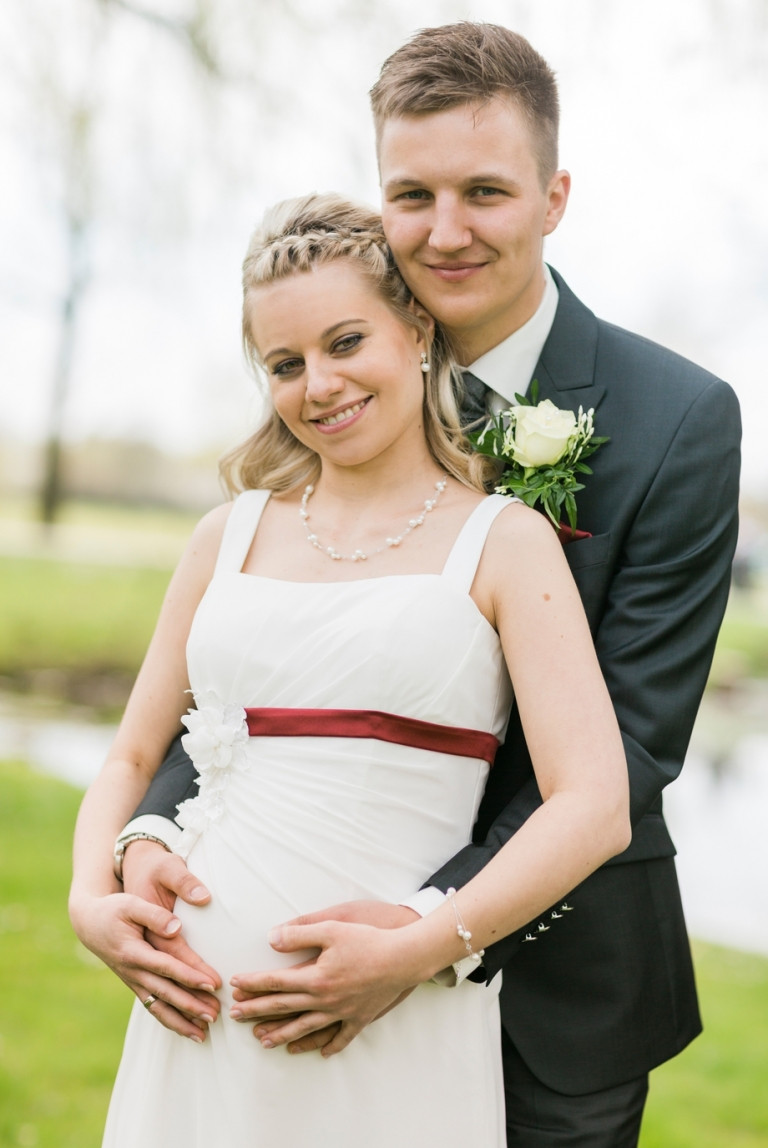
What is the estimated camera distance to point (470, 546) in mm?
2148

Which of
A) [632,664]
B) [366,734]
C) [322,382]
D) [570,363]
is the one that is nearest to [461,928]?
[366,734]

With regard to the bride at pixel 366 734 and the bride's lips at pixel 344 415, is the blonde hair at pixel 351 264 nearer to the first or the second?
the bride at pixel 366 734

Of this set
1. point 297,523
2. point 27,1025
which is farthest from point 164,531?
point 297,523

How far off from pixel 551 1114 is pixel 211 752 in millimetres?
1030

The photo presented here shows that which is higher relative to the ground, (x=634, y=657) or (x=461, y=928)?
(x=634, y=657)

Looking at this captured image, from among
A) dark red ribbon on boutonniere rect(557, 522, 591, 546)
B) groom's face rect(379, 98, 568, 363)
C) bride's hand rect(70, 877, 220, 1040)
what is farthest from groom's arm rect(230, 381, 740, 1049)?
bride's hand rect(70, 877, 220, 1040)

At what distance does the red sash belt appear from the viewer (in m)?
2.07

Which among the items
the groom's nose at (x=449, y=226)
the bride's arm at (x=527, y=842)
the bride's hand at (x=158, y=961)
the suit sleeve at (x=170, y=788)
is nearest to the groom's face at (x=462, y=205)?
the groom's nose at (x=449, y=226)

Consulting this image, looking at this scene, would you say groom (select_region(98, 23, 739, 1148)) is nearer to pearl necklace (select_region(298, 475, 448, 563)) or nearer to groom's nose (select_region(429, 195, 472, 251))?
groom's nose (select_region(429, 195, 472, 251))

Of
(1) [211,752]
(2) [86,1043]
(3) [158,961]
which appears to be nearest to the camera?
(3) [158,961]

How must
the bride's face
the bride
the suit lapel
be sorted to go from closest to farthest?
the bride
the bride's face
the suit lapel

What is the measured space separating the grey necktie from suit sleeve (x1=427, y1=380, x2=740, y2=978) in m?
0.40

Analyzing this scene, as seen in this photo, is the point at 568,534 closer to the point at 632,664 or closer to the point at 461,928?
the point at 632,664

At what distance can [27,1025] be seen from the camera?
4.61 meters
